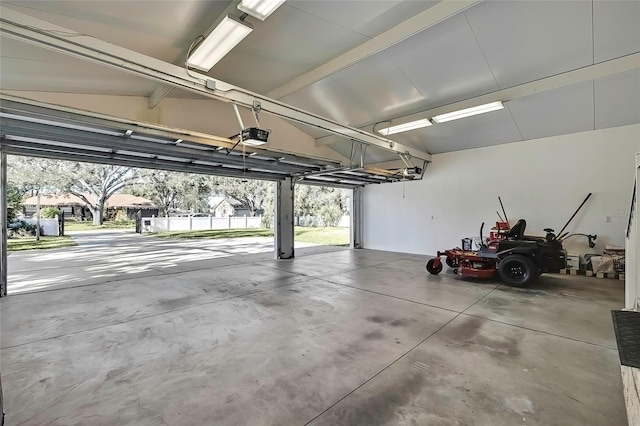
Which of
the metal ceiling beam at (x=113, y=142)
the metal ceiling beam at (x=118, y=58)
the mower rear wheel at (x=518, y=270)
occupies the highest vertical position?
the metal ceiling beam at (x=118, y=58)

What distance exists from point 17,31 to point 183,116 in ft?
11.6

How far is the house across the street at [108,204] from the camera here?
23.2 meters

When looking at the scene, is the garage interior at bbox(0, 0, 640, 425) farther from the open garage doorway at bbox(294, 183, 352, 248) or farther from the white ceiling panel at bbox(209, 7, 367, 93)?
the open garage doorway at bbox(294, 183, 352, 248)

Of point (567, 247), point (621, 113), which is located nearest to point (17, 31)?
point (621, 113)

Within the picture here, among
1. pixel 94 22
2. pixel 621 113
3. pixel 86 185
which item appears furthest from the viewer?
pixel 86 185

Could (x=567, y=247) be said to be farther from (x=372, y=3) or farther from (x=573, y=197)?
(x=372, y=3)

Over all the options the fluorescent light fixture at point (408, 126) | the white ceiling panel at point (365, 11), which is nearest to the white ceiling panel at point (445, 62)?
the fluorescent light fixture at point (408, 126)

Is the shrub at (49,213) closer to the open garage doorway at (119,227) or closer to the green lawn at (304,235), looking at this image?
the open garage doorway at (119,227)

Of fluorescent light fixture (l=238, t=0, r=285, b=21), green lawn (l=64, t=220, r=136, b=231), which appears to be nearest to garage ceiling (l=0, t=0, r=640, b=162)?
fluorescent light fixture (l=238, t=0, r=285, b=21)

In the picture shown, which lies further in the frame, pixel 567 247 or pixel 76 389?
pixel 567 247

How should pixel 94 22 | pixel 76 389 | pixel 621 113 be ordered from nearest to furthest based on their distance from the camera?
pixel 76 389, pixel 94 22, pixel 621 113

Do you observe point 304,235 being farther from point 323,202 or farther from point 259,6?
point 259,6

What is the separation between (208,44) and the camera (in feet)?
10.8

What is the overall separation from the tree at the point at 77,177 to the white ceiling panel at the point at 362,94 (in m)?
16.3
